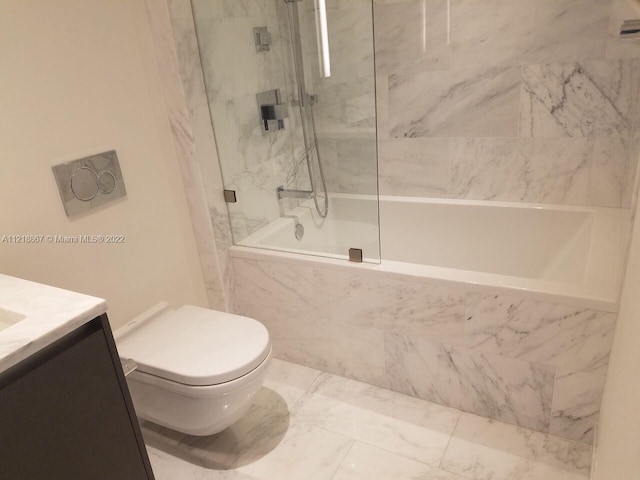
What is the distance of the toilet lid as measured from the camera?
60.4 inches

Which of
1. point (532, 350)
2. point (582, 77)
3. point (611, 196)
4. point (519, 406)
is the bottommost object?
point (519, 406)

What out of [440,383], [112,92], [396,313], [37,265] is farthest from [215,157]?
[440,383]

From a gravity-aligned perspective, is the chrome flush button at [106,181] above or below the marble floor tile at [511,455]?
above

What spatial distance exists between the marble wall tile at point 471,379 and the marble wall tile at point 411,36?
137cm

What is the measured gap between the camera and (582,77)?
Answer: 204 cm

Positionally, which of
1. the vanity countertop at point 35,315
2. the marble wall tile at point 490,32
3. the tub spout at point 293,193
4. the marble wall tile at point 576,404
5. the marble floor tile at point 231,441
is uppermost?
the marble wall tile at point 490,32

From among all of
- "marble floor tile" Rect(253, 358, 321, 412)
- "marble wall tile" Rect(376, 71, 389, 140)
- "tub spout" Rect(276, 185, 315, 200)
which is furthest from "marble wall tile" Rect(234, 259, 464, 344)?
"marble wall tile" Rect(376, 71, 389, 140)

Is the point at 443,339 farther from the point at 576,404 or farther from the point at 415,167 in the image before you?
the point at 415,167

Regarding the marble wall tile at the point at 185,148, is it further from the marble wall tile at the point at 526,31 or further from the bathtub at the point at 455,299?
the marble wall tile at the point at 526,31

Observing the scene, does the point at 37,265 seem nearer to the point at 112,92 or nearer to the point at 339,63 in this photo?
the point at 112,92

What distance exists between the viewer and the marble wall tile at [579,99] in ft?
6.50

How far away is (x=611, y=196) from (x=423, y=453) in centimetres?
145

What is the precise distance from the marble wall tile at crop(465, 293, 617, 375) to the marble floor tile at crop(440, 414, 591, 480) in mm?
315

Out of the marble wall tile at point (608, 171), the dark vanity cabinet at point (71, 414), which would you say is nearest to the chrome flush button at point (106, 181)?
the dark vanity cabinet at point (71, 414)
